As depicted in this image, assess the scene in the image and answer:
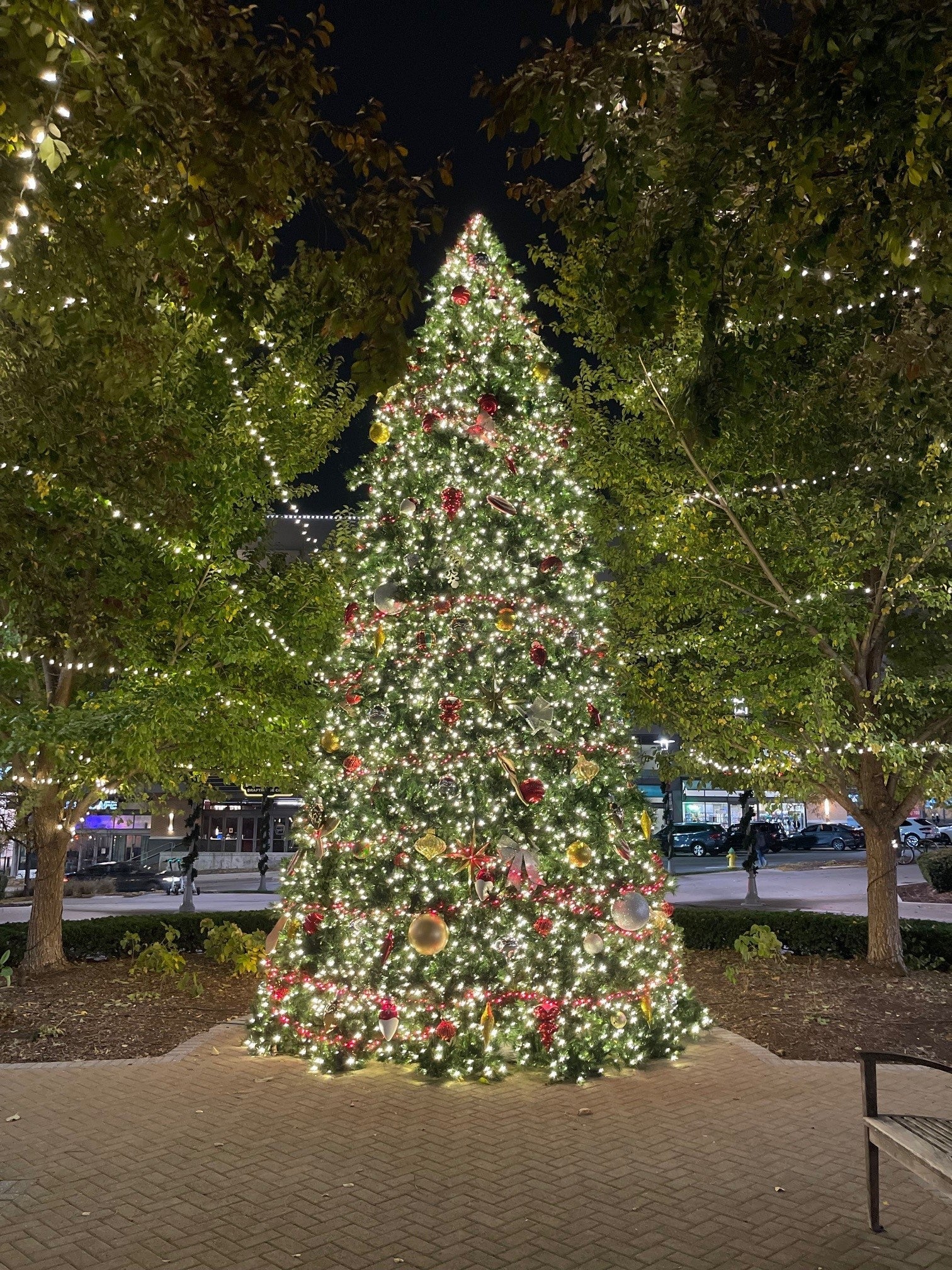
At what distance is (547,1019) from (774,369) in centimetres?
516

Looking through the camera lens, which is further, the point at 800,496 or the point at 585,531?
the point at 800,496

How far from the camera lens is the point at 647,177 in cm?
558

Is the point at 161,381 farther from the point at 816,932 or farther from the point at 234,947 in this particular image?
the point at 816,932

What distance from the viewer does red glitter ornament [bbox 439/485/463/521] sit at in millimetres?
8297

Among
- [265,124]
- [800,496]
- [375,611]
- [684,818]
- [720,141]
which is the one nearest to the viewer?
[265,124]

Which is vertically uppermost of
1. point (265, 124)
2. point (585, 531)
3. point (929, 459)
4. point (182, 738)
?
point (265, 124)

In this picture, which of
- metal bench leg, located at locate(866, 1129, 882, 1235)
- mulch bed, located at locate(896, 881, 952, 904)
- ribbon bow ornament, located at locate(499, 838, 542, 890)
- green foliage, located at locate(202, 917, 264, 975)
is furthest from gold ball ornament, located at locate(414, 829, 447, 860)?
mulch bed, located at locate(896, 881, 952, 904)

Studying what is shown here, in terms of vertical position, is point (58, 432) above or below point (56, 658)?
above

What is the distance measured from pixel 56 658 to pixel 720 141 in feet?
31.4

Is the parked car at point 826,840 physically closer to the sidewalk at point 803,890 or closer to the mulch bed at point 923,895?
the sidewalk at point 803,890

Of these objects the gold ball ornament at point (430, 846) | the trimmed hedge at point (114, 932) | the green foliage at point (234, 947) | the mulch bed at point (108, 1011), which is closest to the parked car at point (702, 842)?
the trimmed hedge at point (114, 932)

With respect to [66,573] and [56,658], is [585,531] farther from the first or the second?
[56,658]

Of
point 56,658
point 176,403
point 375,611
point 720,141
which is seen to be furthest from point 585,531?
point 56,658

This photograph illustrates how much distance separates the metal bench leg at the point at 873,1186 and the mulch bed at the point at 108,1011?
586 centimetres
